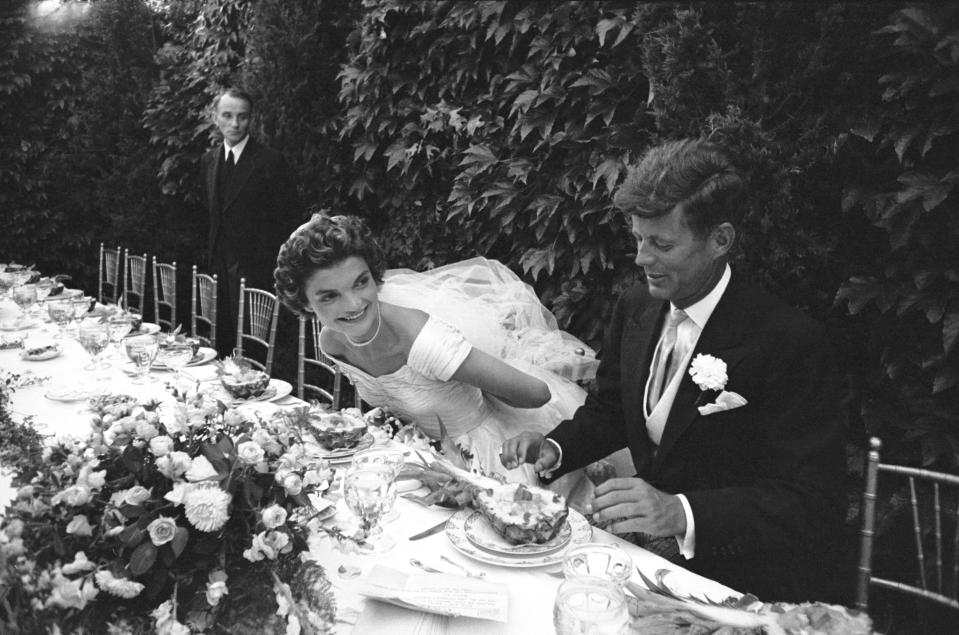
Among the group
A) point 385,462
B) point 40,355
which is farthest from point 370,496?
→ point 40,355

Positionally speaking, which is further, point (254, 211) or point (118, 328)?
point (254, 211)

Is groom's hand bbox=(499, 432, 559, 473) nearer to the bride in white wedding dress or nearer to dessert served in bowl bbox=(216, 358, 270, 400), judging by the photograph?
the bride in white wedding dress

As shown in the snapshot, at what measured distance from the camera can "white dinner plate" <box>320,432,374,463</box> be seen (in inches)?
79.5

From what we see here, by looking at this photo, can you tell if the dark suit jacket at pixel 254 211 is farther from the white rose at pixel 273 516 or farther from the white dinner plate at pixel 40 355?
the white rose at pixel 273 516

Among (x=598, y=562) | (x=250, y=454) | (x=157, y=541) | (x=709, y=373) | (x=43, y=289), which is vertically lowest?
(x=43, y=289)

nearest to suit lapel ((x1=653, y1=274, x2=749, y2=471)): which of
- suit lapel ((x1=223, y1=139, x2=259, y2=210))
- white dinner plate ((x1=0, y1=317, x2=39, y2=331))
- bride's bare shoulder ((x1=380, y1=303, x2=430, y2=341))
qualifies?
bride's bare shoulder ((x1=380, y1=303, x2=430, y2=341))

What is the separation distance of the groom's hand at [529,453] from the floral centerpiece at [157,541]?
0.85 metres

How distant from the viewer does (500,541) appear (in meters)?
1.55

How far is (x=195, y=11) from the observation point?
754 centimetres

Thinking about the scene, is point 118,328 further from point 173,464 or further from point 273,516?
point 273,516

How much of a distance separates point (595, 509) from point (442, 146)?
299cm

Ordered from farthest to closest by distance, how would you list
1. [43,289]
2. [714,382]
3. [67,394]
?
[43,289] → [67,394] → [714,382]

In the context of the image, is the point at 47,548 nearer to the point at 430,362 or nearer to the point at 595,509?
the point at 595,509

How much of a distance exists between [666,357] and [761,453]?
37 centimetres
